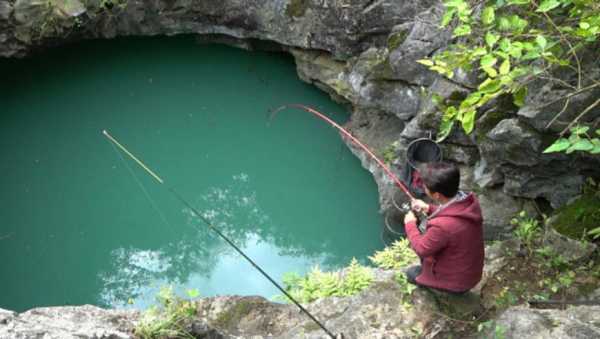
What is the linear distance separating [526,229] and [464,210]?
87.7 inches

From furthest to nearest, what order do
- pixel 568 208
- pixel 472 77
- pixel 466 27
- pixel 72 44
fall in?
pixel 72 44 → pixel 472 77 → pixel 568 208 → pixel 466 27

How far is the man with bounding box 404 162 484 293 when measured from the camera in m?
3.44

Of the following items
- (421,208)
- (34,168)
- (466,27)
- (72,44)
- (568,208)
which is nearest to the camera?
(466,27)

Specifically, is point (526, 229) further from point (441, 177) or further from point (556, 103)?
point (441, 177)

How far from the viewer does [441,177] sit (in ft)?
11.2

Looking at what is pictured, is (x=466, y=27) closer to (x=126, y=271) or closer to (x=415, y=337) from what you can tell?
(x=415, y=337)

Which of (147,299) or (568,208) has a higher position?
(147,299)

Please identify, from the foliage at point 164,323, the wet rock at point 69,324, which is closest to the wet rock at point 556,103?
the foliage at point 164,323

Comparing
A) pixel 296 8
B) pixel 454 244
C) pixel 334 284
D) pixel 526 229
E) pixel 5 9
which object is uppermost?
pixel 5 9

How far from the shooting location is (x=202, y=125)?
10133 millimetres

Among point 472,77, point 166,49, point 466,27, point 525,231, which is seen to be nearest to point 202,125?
point 166,49

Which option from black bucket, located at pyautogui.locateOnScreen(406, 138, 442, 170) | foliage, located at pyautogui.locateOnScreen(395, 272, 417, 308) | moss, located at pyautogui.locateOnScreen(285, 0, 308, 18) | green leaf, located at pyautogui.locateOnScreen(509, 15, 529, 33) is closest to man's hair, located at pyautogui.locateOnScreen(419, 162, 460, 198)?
green leaf, located at pyautogui.locateOnScreen(509, 15, 529, 33)

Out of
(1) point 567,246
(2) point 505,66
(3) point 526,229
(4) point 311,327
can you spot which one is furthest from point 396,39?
(2) point 505,66

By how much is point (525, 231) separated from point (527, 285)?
0.74 meters
